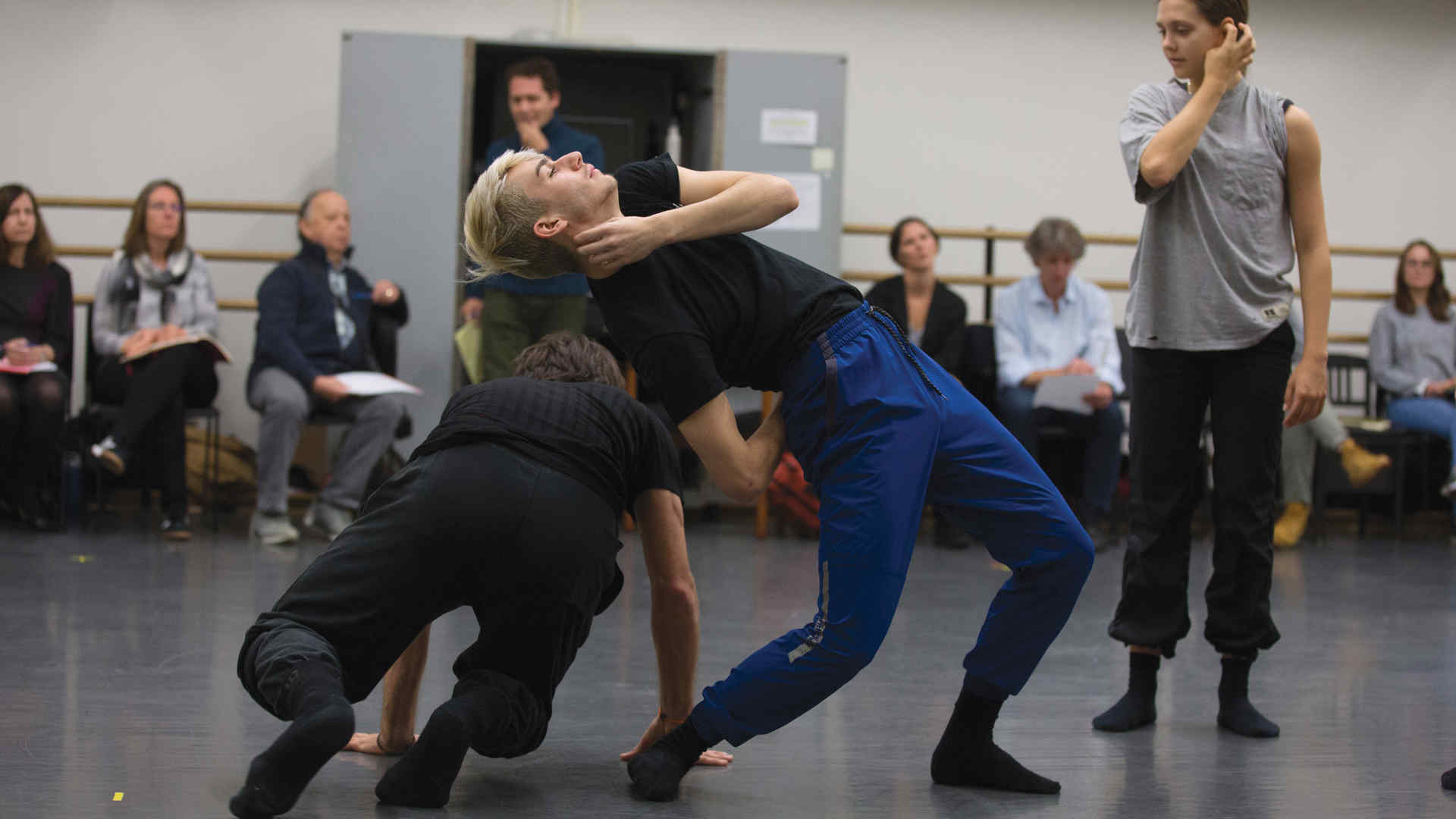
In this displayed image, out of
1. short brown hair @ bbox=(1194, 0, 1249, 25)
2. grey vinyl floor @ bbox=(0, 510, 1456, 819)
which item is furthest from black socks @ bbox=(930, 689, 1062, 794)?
short brown hair @ bbox=(1194, 0, 1249, 25)

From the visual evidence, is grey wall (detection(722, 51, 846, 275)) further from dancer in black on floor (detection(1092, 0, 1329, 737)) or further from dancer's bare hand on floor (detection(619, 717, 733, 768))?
dancer's bare hand on floor (detection(619, 717, 733, 768))

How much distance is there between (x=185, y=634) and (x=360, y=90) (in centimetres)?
319

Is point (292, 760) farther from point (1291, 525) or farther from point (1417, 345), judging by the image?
point (1417, 345)

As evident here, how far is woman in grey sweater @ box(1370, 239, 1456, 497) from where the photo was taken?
21.0 ft

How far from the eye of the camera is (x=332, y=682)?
6.44 ft

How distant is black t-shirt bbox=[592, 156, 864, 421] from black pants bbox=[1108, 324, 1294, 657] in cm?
85

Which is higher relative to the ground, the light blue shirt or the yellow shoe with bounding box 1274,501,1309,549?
the light blue shirt

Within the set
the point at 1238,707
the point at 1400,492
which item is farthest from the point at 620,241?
the point at 1400,492

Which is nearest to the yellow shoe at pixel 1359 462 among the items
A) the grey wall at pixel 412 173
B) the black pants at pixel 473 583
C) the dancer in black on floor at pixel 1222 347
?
the dancer in black on floor at pixel 1222 347

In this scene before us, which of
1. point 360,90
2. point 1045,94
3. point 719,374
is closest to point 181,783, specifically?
point 719,374

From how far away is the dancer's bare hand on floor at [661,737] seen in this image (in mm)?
2406

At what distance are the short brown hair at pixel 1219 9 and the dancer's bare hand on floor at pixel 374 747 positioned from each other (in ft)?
6.15

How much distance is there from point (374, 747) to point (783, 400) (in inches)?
35.0

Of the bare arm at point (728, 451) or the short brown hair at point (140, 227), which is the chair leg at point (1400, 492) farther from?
the short brown hair at point (140, 227)
